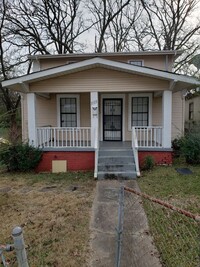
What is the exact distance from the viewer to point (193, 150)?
805 cm

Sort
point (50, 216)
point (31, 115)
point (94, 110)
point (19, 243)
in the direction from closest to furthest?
point (19, 243) → point (50, 216) → point (94, 110) → point (31, 115)

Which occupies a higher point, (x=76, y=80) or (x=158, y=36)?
(x=158, y=36)

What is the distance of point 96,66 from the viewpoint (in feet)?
26.5

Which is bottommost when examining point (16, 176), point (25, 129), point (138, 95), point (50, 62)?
point (16, 176)

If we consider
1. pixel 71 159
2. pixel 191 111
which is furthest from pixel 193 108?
pixel 71 159

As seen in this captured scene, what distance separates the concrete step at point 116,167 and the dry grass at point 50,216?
1.98 feet

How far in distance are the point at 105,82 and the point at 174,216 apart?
5.49 m

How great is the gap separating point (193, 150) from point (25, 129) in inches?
313

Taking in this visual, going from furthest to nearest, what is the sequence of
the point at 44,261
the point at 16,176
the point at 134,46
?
the point at 134,46
the point at 16,176
the point at 44,261

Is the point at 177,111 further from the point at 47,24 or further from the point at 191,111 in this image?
the point at 47,24

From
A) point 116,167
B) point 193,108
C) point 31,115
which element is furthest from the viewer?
point 193,108

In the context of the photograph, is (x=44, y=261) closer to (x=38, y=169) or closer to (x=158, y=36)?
(x=38, y=169)

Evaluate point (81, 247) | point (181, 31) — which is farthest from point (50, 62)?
point (181, 31)

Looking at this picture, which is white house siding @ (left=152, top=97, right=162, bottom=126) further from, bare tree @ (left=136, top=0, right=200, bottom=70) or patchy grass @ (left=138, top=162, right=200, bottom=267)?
bare tree @ (left=136, top=0, right=200, bottom=70)
